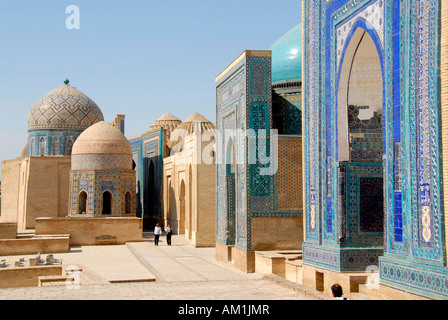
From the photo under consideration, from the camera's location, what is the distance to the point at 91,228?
65.4 feet

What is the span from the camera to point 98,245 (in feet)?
65.4

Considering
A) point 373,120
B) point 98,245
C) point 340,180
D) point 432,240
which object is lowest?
point 98,245

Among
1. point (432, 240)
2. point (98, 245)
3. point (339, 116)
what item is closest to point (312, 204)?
point (339, 116)

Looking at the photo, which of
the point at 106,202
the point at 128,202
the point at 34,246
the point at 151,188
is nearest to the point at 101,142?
the point at 106,202

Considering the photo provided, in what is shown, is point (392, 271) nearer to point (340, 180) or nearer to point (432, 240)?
point (432, 240)

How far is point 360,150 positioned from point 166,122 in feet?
73.0

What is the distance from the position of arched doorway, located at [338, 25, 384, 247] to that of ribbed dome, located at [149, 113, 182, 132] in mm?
21552

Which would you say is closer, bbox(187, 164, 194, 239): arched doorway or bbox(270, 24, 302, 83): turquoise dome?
bbox(270, 24, 302, 83): turquoise dome

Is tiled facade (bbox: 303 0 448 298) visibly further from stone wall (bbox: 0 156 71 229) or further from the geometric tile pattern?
stone wall (bbox: 0 156 71 229)

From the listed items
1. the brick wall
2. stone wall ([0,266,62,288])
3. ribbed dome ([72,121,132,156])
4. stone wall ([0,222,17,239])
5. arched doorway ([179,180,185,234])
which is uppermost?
ribbed dome ([72,121,132,156])

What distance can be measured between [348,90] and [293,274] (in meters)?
3.58

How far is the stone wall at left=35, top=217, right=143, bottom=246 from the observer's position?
19.4 metres

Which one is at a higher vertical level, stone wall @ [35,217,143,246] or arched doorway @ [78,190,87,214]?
arched doorway @ [78,190,87,214]

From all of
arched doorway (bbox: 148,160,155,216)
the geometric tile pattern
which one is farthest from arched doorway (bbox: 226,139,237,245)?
arched doorway (bbox: 148,160,155,216)
